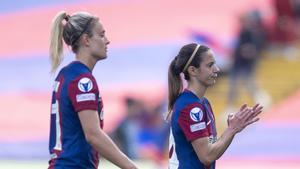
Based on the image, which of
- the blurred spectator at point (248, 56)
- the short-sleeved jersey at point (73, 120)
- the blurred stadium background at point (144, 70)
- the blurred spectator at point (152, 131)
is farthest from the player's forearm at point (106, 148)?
the blurred spectator at point (248, 56)

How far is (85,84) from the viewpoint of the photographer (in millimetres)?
6148

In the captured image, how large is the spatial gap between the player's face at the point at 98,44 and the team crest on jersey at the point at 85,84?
7.7 inches

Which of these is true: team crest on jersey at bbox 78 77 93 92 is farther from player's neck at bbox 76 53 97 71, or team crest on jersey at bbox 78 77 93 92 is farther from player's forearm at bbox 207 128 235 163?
player's forearm at bbox 207 128 235 163

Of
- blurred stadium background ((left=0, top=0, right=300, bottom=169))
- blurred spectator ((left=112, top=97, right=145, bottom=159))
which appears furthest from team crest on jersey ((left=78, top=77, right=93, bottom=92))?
blurred spectator ((left=112, top=97, right=145, bottom=159))

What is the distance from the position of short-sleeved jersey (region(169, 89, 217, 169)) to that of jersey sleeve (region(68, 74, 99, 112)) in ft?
1.78

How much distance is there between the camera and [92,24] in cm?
632

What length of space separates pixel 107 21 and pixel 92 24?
20271 millimetres

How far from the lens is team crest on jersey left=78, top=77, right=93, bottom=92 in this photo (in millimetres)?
6129

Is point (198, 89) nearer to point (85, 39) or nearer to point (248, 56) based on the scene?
point (85, 39)

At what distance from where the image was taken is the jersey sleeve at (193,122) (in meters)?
6.18

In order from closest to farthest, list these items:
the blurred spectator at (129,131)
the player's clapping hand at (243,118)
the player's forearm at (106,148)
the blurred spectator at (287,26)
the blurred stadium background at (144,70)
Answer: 1. the player's forearm at (106,148)
2. the player's clapping hand at (243,118)
3. the blurred spectator at (129,131)
4. the blurred stadium background at (144,70)
5. the blurred spectator at (287,26)

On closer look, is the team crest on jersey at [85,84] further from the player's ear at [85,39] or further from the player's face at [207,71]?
the player's face at [207,71]

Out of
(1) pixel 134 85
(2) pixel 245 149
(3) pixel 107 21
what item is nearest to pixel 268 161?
(2) pixel 245 149

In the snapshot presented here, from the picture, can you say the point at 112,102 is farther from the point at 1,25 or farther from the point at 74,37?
the point at 74,37
